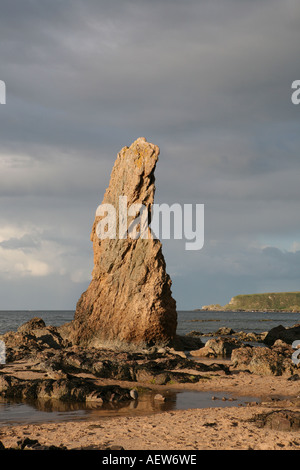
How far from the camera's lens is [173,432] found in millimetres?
13555

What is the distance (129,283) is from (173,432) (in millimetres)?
23305

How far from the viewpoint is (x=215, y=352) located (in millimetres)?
35156

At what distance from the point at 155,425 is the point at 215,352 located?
70.3 ft

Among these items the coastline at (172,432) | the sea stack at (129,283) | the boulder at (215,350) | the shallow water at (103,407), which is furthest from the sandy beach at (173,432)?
the sea stack at (129,283)

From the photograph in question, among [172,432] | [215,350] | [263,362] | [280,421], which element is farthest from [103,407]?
[215,350]

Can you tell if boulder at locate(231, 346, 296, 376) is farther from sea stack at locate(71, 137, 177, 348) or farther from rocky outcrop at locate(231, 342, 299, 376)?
sea stack at locate(71, 137, 177, 348)

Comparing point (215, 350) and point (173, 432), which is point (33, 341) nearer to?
point (215, 350)

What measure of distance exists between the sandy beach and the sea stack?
1833 cm

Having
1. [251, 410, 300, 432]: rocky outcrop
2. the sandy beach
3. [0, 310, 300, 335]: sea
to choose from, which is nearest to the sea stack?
the sandy beach

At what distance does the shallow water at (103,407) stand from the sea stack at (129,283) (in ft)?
50.3

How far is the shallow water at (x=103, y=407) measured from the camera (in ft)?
52.9

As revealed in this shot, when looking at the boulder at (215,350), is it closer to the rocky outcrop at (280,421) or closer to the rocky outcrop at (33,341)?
the rocky outcrop at (33,341)

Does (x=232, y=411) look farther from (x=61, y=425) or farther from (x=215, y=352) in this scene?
(x=215, y=352)
